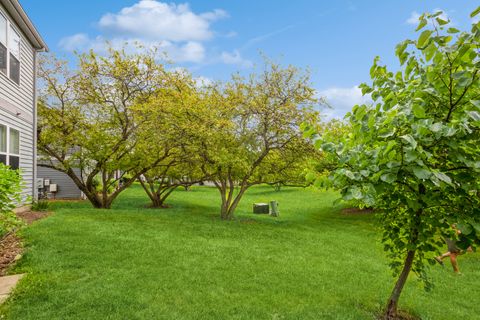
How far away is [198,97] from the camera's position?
14.4 meters

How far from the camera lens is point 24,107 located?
459 inches

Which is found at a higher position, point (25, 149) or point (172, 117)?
point (172, 117)

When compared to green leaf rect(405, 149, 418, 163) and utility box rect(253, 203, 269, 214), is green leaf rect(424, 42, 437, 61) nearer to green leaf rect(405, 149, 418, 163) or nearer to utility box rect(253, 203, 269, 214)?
green leaf rect(405, 149, 418, 163)

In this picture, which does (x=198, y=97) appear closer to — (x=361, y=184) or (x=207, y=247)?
(x=207, y=247)

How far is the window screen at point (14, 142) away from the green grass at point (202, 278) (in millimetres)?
Result: 3428

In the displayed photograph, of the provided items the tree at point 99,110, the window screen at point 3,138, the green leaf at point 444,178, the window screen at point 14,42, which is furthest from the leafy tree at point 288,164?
the green leaf at point 444,178

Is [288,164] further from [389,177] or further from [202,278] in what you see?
[389,177]

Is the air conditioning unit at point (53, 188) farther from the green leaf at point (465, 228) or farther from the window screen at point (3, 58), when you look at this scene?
the green leaf at point (465, 228)

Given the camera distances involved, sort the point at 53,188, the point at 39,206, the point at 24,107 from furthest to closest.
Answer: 1. the point at 53,188
2. the point at 24,107
3. the point at 39,206

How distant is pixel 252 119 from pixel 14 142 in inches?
317

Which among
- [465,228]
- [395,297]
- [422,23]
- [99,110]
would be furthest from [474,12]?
[99,110]

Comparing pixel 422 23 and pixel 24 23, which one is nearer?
pixel 422 23

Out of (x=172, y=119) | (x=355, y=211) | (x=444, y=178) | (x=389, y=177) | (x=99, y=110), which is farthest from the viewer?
(x=355, y=211)

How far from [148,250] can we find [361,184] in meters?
5.34
